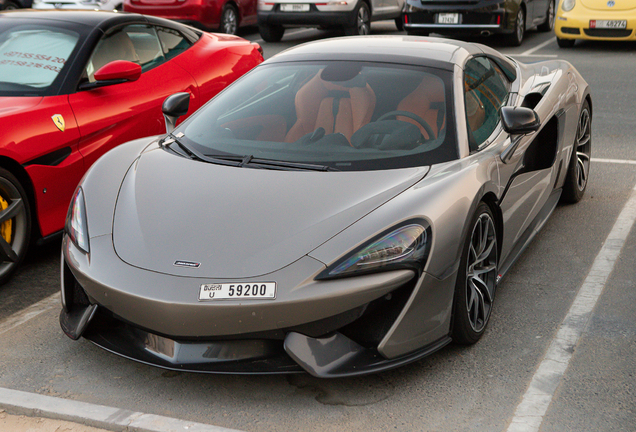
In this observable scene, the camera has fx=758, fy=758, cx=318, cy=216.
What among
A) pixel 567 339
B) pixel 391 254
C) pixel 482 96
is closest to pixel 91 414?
pixel 391 254

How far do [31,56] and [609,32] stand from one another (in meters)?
9.66

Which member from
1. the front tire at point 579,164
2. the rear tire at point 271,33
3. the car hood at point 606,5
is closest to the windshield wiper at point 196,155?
the front tire at point 579,164

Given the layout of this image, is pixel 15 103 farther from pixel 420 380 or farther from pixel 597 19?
pixel 597 19

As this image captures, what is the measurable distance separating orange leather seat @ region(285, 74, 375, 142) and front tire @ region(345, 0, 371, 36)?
937 centimetres

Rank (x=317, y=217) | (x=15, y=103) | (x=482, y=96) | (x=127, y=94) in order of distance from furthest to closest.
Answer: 1. (x=127, y=94)
2. (x=15, y=103)
3. (x=482, y=96)
4. (x=317, y=217)

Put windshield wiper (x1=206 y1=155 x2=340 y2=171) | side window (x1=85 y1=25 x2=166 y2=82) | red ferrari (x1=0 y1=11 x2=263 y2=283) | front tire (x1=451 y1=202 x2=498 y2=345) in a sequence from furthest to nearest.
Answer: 1. side window (x1=85 y1=25 x2=166 y2=82)
2. red ferrari (x1=0 y1=11 x2=263 y2=283)
3. windshield wiper (x1=206 y1=155 x2=340 y2=171)
4. front tire (x1=451 y1=202 x2=498 y2=345)

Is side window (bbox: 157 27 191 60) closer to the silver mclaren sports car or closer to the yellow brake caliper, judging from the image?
the silver mclaren sports car

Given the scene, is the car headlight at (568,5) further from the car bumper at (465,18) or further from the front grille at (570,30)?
the car bumper at (465,18)

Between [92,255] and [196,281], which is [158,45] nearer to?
[92,255]

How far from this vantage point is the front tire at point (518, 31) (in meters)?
12.7

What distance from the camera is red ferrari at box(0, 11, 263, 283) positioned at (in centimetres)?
424

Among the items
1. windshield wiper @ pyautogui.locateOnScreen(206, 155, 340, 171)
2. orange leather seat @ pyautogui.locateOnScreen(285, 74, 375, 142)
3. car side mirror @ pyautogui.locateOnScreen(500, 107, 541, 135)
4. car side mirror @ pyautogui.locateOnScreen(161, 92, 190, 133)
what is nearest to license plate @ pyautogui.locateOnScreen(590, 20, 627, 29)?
car side mirror @ pyautogui.locateOnScreen(500, 107, 541, 135)

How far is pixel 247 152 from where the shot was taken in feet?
12.2

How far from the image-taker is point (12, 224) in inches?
166
